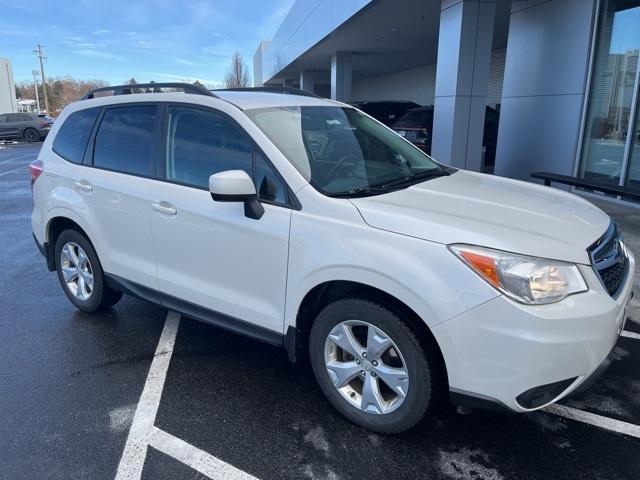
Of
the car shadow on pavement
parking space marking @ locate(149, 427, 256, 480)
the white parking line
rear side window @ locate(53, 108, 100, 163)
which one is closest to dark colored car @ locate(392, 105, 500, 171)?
rear side window @ locate(53, 108, 100, 163)

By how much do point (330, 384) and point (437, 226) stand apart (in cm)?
114

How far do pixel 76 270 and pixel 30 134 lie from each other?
31.8 meters

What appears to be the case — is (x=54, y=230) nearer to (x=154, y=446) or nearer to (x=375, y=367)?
(x=154, y=446)

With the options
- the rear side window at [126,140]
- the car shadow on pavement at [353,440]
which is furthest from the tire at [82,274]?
the car shadow on pavement at [353,440]

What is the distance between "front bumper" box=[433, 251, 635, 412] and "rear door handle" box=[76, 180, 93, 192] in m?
3.02

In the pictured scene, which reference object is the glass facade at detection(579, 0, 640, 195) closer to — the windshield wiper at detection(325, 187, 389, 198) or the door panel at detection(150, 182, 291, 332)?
the windshield wiper at detection(325, 187, 389, 198)

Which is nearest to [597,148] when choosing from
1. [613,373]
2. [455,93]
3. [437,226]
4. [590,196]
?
[590,196]

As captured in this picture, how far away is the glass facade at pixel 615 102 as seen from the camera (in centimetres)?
821

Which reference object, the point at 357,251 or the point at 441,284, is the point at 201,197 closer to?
the point at 357,251

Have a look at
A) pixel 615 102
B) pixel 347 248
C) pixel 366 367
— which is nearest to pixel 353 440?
pixel 366 367

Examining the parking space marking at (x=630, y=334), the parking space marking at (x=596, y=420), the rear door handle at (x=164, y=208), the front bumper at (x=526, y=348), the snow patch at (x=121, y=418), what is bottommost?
the snow patch at (x=121, y=418)

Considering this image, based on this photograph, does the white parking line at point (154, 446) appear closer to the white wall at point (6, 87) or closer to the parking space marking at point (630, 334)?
the parking space marking at point (630, 334)

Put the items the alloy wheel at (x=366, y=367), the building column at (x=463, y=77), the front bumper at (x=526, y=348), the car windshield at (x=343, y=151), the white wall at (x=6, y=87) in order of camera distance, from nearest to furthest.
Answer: the front bumper at (x=526, y=348) < the alloy wheel at (x=366, y=367) < the car windshield at (x=343, y=151) < the building column at (x=463, y=77) < the white wall at (x=6, y=87)

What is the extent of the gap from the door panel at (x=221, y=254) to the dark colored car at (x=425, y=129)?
9.81m
